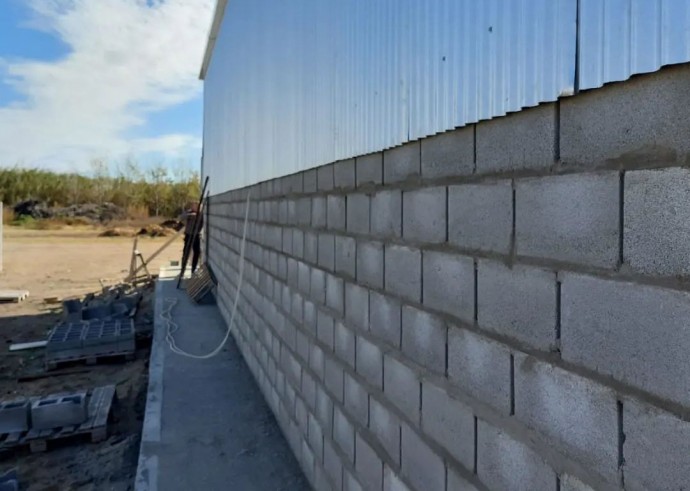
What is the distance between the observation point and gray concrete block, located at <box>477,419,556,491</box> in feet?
5.00

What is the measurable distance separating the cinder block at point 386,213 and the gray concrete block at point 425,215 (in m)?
0.06

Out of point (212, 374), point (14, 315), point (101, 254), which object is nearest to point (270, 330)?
point (212, 374)

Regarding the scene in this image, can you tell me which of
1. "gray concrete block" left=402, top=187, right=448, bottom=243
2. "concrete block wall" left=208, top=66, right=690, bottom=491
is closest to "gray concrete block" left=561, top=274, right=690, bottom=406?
"concrete block wall" left=208, top=66, right=690, bottom=491

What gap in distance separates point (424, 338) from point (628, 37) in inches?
50.5

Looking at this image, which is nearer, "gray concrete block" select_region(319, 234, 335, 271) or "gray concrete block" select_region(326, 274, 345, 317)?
"gray concrete block" select_region(326, 274, 345, 317)

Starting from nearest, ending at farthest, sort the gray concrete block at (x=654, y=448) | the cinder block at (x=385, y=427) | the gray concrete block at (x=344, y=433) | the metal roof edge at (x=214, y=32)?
the gray concrete block at (x=654, y=448)
the cinder block at (x=385, y=427)
the gray concrete block at (x=344, y=433)
the metal roof edge at (x=214, y=32)

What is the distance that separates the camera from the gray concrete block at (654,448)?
3.70 feet

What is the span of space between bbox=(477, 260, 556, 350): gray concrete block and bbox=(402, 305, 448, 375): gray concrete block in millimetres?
285

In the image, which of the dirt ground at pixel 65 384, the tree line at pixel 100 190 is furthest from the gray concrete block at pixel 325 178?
the tree line at pixel 100 190

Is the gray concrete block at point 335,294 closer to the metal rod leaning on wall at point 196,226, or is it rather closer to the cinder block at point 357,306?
the cinder block at point 357,306

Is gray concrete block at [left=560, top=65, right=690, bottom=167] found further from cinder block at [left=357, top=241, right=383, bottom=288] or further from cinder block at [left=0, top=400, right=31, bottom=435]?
cinder block at [left=0, top=400, right=31, bottom=435]

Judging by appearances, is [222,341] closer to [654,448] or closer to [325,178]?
[325,178]

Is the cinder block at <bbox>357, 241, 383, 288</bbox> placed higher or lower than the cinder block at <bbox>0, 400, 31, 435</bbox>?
higher

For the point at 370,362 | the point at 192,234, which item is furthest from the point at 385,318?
the point at 192,234
